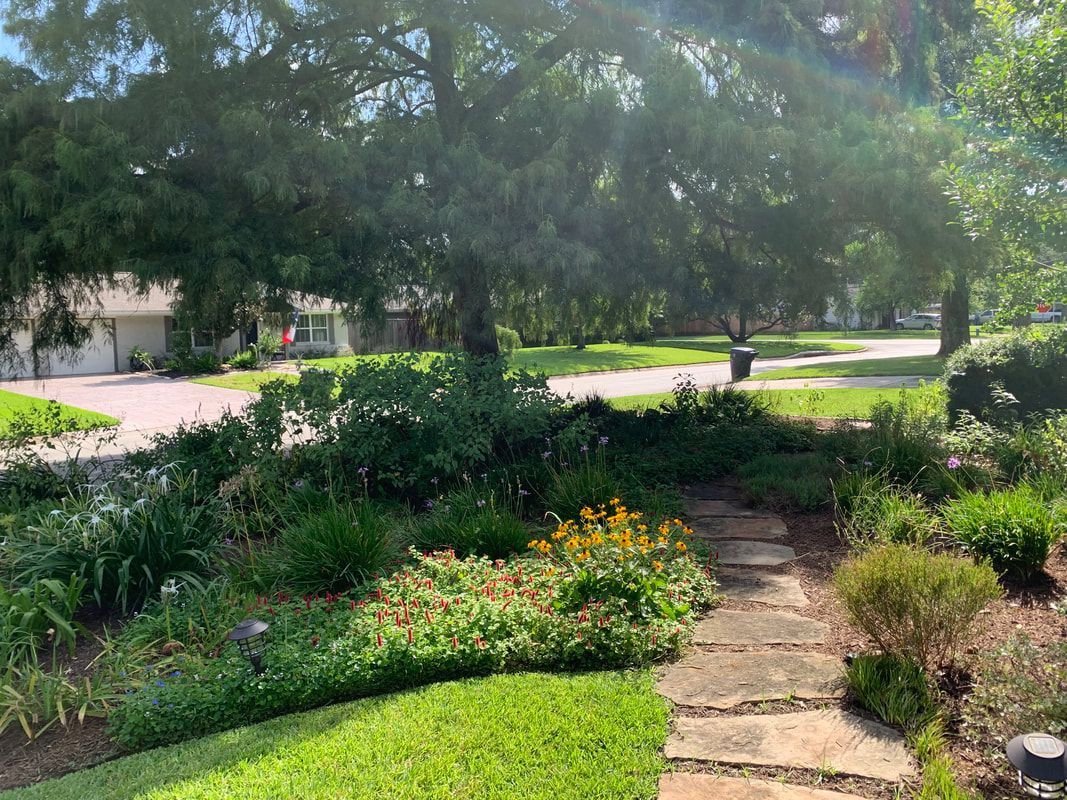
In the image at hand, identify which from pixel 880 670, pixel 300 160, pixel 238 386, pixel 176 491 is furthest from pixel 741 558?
pixel 238 386

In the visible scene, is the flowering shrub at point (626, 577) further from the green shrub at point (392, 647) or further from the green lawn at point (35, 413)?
the green lawn at point (35, 413)

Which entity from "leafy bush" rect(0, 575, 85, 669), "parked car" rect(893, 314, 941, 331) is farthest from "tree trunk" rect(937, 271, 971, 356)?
"parked car" rect(893, 314, 941, 331)

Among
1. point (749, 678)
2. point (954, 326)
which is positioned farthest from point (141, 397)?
point (954, 326)

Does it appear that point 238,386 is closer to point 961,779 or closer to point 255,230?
point 255,230

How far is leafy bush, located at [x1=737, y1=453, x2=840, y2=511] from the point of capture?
618cm

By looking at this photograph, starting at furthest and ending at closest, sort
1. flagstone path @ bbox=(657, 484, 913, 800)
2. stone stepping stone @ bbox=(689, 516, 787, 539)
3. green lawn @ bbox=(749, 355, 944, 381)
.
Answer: green lawn @ bbox=(749, 355, 944, 381)
stone stepping stone @ bbox=(689, 516, 787, 539)
flagstone path @ bbox=(657, 484, 913, 800)

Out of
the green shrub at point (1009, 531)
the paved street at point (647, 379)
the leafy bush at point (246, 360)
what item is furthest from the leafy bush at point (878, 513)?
the leafy bush at point (246, 360)

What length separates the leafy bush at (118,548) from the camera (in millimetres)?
4578

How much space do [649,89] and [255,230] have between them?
3935 mm

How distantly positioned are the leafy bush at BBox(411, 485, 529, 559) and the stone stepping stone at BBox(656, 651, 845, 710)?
5.23 ft

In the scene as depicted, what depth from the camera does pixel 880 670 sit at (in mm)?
3264

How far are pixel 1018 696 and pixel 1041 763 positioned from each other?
0.70 metres

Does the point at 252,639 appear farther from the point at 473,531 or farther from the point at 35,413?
the point at 35,413

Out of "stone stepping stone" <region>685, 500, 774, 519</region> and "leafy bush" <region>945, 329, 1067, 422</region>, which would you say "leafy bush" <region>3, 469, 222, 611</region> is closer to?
"stone stepping stone" <region>685, 500, 774, 519</region>
